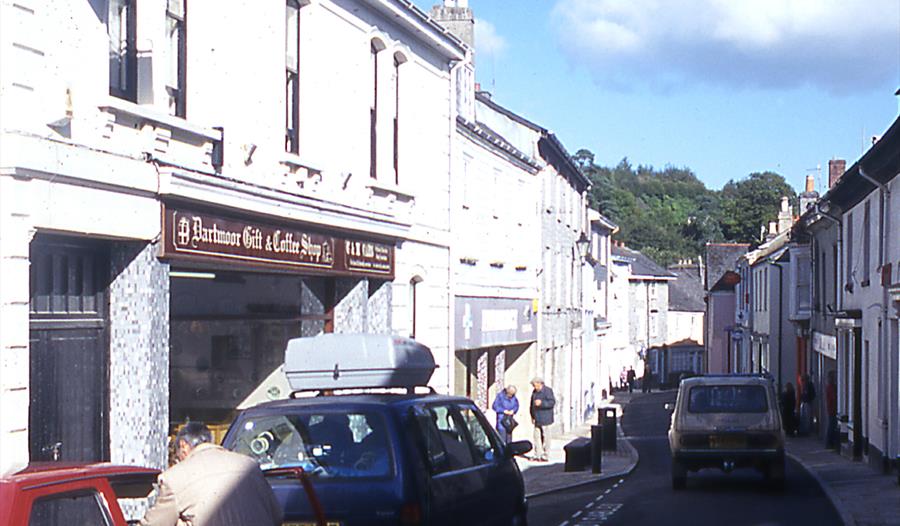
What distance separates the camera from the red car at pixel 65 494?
550 centimetres

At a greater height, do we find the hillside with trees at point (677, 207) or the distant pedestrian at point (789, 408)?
the hillside with trees at point (677, 207)

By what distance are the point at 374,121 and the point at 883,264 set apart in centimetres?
953

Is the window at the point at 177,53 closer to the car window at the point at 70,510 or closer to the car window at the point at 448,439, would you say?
the car window at the point at 448,439

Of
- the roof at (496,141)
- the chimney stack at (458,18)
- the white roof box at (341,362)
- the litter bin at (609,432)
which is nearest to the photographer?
the white roof box at (341,362)

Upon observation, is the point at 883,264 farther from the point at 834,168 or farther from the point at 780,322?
the point at 780,322

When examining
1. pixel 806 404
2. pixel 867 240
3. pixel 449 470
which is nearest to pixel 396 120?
pixel 867 240

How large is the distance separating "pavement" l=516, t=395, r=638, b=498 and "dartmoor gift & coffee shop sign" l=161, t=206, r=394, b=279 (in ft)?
15.6

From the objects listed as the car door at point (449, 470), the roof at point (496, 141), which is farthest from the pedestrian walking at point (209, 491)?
the roof at point (496, 141)

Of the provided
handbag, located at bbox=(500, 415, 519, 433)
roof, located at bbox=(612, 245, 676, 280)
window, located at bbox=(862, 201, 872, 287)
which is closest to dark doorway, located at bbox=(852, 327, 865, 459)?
window, located at bbox=(862, 201, 872, 287)

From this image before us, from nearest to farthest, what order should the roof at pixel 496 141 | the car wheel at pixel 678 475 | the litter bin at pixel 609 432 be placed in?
the car wheel at pixel 678 475 → the roof at pixel 496 141 → the litter bin at pixel 609 432

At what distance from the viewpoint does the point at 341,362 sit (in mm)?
12492

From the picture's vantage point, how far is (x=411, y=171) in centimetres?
2102

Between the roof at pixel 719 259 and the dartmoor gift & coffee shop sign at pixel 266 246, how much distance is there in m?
54.9

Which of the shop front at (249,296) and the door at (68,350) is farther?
the shop front at (249,296)
